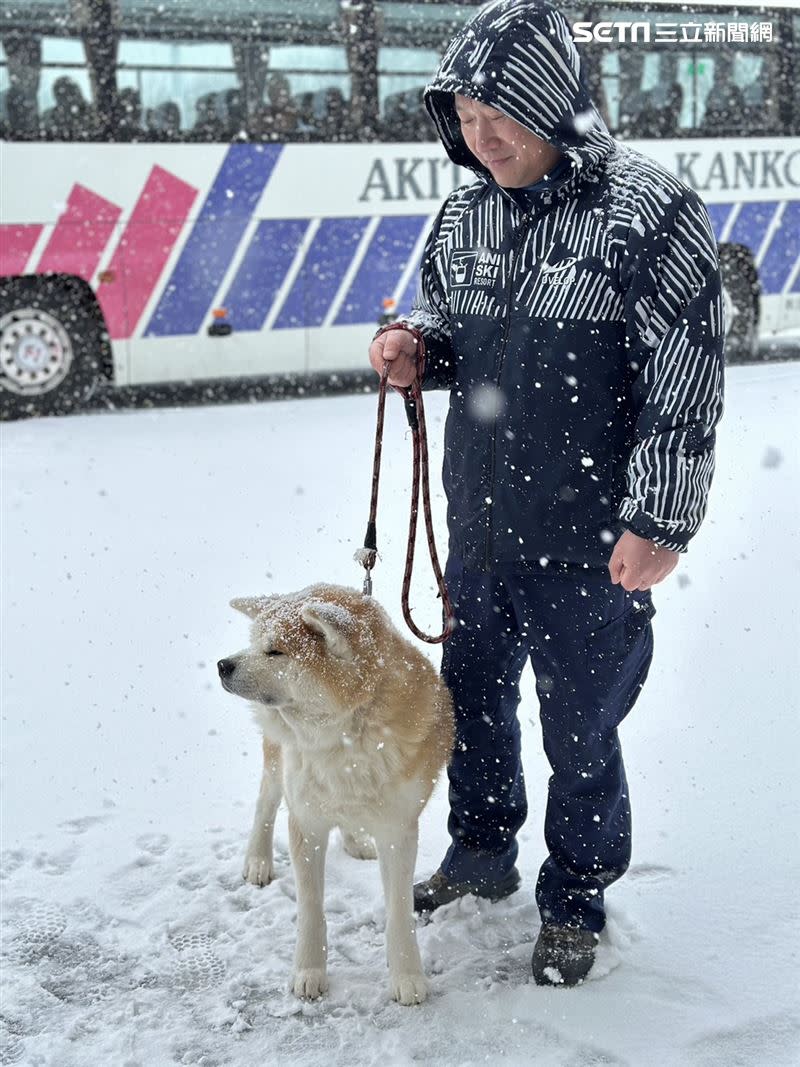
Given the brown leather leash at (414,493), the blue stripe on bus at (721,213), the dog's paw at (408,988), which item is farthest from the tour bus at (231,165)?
the dog's paw at (408,988)

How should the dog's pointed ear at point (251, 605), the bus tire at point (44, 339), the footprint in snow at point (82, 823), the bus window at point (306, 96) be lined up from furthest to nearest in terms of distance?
the bus window at point (306, 96) → the bus tire at point (44, 339) → the footprint in snow at point (82, 823) → the dog's pointed ear at point (251, 605)

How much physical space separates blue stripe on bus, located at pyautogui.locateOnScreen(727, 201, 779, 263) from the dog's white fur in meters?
10.8

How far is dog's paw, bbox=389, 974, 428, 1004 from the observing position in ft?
9.38

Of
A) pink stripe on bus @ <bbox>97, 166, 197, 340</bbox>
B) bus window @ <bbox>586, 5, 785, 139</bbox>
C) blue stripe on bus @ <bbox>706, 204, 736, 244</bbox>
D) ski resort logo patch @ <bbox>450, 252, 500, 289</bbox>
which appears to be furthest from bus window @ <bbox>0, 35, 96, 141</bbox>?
ski resort logo patch @ <bbox>450, 252, 500, 289</bbox>

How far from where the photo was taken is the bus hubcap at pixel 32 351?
33.8ft

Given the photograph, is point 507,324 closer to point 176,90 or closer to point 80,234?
point 80,234

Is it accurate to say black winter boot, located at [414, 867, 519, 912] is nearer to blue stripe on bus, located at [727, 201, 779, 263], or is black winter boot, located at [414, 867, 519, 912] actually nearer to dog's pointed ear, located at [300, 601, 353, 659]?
dog's pointed ear, located at [300, 601, 353, 659]

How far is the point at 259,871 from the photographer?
3.41 m

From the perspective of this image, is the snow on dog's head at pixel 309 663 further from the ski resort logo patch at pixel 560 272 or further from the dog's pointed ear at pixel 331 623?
the ski resort logo patch at pixel 560 272

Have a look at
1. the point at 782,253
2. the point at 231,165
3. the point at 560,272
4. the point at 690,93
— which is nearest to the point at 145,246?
the point at 231,165

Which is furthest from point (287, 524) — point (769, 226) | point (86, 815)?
point (769, 226)

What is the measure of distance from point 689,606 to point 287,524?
2.28 m

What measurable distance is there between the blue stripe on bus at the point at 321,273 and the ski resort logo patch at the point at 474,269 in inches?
327

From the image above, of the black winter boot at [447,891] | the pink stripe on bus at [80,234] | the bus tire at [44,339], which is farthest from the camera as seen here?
the bus tire at [44,339]
